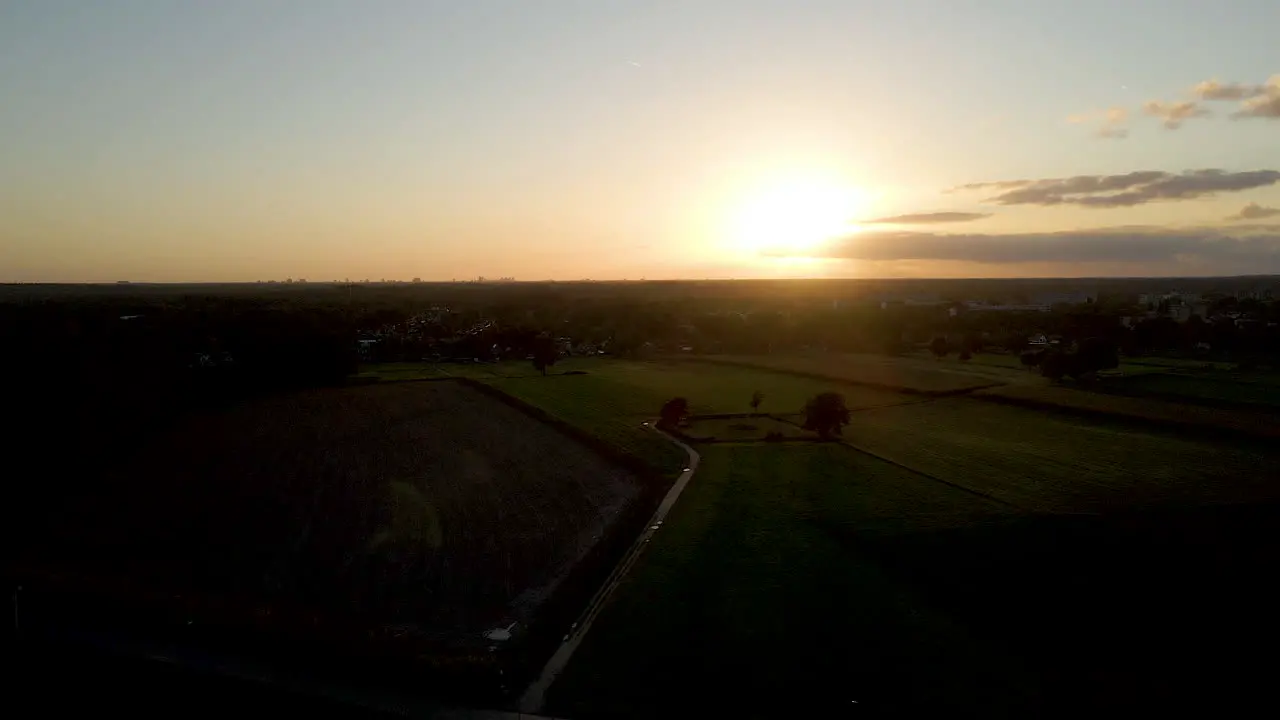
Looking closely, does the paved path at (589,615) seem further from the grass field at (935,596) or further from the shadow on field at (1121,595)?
the shadow on field at (1121,595)

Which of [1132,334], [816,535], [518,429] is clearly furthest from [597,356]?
[816,535]

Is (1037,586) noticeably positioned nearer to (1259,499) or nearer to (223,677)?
(1259,499)

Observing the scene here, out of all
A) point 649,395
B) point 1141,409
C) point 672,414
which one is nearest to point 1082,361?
point 1141,409

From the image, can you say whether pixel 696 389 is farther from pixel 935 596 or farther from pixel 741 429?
pixel 935 596

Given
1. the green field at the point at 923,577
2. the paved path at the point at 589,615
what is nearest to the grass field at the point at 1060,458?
the green field at the point at 923,577

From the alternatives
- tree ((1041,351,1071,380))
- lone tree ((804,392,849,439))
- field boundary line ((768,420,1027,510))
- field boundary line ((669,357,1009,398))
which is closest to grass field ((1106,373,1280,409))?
tree ((1041,351,1071,380))

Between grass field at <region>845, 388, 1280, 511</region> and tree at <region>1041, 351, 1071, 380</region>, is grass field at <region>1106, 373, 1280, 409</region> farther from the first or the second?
grass field at <region>845, 388, 1280, 511</region>
